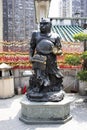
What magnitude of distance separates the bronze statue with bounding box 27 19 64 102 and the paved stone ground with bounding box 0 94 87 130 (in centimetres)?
69

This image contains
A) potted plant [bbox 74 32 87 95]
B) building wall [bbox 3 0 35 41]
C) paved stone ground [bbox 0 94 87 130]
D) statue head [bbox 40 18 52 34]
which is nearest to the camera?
paved stone ground [bbox 0 94 87 130]

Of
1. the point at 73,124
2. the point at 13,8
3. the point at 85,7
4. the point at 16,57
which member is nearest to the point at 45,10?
the point at 16,57

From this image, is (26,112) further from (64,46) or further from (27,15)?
(27,15)

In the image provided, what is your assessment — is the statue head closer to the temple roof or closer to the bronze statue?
the bronze statue

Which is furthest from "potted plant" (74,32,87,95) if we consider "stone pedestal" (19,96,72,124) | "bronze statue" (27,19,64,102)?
"stone pedestal" (19,96,72,124)

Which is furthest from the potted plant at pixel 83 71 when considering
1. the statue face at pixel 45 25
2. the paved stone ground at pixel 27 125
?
the statue face at pixel 45 25

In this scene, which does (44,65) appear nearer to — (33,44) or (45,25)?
(33,44)

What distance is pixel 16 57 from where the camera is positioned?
9.56 meters

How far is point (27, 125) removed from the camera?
586 centimetres

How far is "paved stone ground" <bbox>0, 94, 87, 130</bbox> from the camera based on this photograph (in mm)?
5684

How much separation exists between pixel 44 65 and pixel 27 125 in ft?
5.41

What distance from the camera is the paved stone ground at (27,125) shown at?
18.6ft

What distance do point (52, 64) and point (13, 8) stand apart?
752 inches

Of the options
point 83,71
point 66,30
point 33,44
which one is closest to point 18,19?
point 66,30
